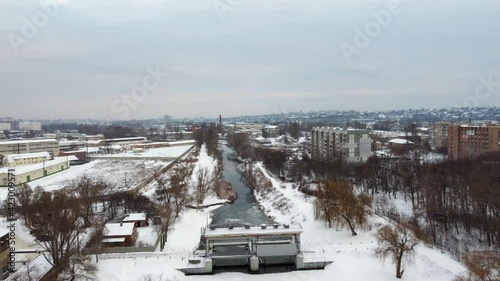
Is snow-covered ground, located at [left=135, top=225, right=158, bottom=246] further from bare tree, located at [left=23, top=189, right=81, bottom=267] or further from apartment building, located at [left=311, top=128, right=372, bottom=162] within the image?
apartment building, located at [left=311, top=128, right=372, bottom=162]

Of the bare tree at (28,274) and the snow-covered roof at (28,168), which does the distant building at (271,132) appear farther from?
the bare tree at (28,274)

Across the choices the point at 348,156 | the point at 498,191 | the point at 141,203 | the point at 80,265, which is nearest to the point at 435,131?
the point at 348,156

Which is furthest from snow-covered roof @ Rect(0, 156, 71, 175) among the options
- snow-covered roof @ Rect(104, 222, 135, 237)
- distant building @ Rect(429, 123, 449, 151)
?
distant building @ Rect(429, 123, 449, 151)

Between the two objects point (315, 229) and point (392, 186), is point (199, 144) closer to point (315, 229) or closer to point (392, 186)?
point (392, 186)

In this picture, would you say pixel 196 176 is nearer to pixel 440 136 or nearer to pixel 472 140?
pixel 472 140

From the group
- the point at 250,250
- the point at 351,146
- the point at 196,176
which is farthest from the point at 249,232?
the point at 351,146

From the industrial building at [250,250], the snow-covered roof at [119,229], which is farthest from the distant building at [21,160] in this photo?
the industrial building at [250,250]
